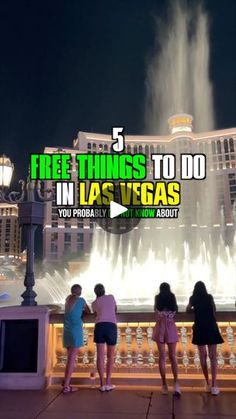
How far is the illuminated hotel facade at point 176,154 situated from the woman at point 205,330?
88.0 meters

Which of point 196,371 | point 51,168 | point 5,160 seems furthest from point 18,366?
point 51,168

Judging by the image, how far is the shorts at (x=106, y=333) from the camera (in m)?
6.09

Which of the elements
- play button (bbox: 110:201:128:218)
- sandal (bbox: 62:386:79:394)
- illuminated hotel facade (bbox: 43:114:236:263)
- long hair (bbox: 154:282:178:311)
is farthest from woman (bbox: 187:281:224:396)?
illuminated hotel facade (bbox: 43:114:236:263)

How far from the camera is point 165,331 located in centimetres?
596

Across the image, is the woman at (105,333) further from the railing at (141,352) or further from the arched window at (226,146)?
the arched window at (226,146)

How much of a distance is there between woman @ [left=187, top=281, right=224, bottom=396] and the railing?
0.52 m

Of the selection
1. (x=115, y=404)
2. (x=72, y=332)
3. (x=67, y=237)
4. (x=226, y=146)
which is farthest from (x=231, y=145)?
(x=115, y=404)

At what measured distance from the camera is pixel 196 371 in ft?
21.2

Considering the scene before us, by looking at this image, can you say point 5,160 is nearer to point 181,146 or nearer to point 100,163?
point 100,163

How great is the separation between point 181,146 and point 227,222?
25.4 metres

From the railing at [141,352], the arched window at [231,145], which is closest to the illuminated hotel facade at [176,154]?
the arched window at [231,145]

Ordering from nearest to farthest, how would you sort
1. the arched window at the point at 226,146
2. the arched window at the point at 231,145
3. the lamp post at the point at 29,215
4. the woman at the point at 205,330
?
the woman at the point at 205,330, the lamp post at the point at 29,215, the arched window at the point at 231,145, the arched window at the point at 226,146

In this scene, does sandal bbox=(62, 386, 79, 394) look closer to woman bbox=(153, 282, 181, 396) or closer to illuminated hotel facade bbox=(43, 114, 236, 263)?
woman bbox=(153, 282, 181, 396)

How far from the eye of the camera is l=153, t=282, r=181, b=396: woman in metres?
5.93
